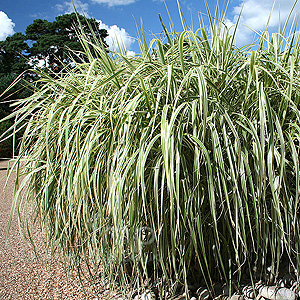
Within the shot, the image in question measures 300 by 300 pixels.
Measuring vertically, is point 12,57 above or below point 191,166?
above

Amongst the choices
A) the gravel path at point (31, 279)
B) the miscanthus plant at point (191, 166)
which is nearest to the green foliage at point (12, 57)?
the gravel path at point (31, 279)

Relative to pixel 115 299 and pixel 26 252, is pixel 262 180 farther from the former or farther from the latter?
pixel 26 252

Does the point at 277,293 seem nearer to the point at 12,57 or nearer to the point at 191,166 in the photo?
the point at 191,166

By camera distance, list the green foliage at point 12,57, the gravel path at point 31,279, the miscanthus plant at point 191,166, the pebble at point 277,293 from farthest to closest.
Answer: the green foliage at point 12,57, the gravel path at point 31,279, the pebble at point 277,293, the miscanthus plant at point 191,166

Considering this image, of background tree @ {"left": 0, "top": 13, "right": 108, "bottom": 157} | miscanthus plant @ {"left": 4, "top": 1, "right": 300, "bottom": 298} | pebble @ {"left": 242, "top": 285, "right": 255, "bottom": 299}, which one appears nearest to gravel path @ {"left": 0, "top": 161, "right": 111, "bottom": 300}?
miscanthus plant @ {"left": 4, "top": 1, "right": 300, "bottom": 298}

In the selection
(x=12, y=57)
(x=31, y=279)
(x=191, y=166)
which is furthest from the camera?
(x=12, y=57)

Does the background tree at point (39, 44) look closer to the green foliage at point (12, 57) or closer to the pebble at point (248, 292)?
the green foliage at point (12, 57)

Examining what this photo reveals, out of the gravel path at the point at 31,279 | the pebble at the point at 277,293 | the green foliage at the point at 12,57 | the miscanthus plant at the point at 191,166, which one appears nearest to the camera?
the miscanthus plant at the point at 191,166

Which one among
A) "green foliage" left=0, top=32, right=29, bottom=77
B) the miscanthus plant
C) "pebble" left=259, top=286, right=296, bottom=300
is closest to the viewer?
the miscanthus plant

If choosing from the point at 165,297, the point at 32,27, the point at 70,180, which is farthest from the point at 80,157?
the point at 32,27

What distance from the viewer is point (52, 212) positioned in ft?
5.72

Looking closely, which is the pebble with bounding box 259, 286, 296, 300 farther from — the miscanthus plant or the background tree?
the background tree

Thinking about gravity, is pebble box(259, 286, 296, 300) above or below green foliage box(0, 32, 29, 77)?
below

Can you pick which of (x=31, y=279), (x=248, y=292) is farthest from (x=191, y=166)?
(x=31, y=279)
